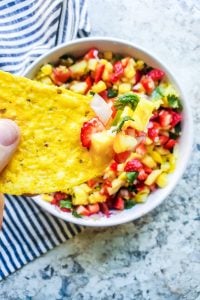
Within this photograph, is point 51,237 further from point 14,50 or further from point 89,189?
point 14,50

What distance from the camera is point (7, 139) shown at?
129cm

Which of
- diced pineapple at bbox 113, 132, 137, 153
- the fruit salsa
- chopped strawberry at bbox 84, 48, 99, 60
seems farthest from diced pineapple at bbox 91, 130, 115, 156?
chopped strawberry at bbox 84, 48, 99, 60

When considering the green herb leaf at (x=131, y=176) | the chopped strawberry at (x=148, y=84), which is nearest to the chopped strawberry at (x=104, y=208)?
the green herb leaf at (x=131, y=176)

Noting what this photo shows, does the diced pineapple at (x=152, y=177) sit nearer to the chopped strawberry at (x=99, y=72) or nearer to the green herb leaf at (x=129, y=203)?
the green herb leaf at (x=129, y=203)

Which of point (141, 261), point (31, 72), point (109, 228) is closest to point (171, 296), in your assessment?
point (141, 261)

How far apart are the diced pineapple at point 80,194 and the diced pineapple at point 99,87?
252 millimetres

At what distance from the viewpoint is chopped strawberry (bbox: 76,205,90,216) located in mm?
1845

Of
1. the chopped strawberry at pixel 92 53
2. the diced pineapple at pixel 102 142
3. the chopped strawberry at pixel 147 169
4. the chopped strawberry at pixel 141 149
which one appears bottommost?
the chopped strawberry at pixel 147 169

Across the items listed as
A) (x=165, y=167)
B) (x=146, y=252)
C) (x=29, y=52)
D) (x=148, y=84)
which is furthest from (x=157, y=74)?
(x=146, y=252)

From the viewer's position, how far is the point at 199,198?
1.92 metres

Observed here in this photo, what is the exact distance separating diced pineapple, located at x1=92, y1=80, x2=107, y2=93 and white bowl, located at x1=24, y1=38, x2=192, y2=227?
0.35 ft

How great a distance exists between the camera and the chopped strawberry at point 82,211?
6.05ft

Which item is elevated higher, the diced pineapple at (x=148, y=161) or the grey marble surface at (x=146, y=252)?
the diced pineapple at (x=148, y=161)

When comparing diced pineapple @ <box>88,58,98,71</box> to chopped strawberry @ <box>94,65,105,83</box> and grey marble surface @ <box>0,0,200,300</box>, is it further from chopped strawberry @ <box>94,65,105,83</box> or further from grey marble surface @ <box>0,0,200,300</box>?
grey marble surface @ <box>0,0,200,300</box>
